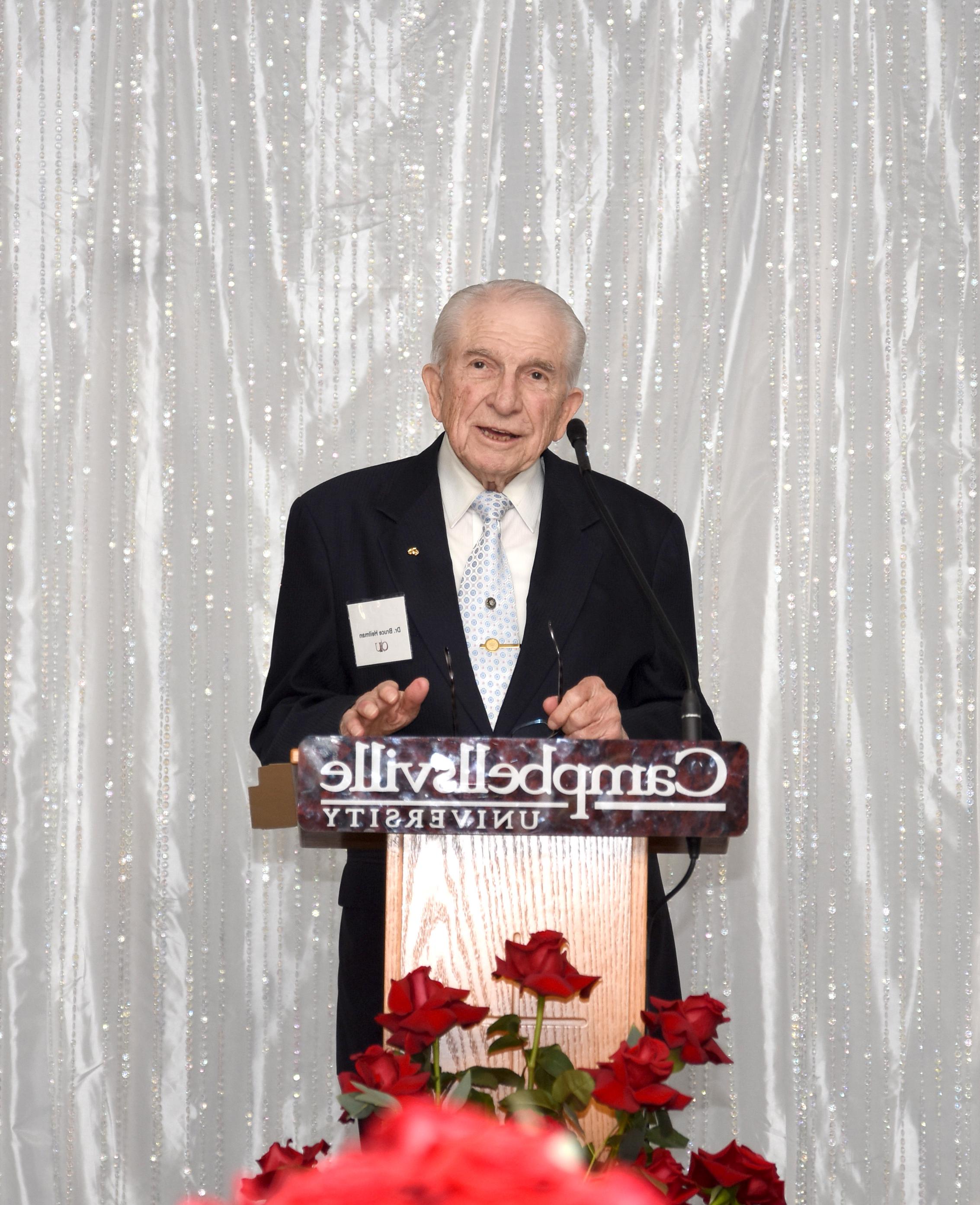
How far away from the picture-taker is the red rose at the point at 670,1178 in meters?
0.90

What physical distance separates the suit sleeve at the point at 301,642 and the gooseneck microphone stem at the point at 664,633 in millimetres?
446

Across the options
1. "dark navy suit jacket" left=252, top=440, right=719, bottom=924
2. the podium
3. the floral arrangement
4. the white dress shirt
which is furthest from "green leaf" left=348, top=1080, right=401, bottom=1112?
the white dress shirt

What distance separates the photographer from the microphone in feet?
5.03

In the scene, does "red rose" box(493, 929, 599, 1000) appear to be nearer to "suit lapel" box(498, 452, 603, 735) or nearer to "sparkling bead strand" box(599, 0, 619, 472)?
"suit lapel" box(498, 452, 603, 735)


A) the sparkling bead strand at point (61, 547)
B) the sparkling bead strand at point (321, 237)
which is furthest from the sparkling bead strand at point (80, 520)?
the sparkling bead strand at point (321, 237)

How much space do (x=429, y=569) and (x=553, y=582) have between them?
0.19 metres

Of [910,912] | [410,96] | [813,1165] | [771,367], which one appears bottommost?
[813,1165]

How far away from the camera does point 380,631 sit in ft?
6.37

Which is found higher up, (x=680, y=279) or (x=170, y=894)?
(x=680, y=279)

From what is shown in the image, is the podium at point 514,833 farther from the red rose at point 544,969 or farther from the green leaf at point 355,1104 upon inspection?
the green leaf at point 355,1104

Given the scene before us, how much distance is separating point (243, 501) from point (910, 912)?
1.74 meters

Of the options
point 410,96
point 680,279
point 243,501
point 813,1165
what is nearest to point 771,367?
point 680,279

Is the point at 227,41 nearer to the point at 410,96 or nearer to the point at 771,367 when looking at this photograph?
the point at 410,96

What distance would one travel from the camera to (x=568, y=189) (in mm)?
3045
